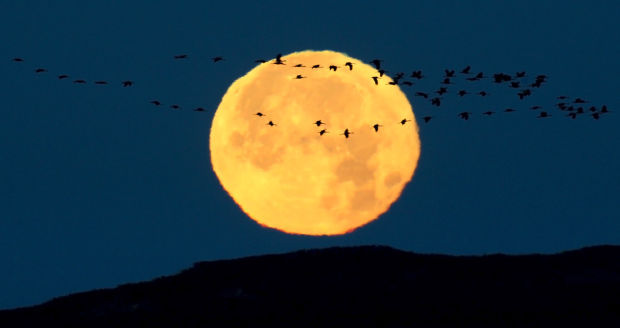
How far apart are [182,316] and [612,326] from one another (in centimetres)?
3848

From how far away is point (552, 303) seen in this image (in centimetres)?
9306

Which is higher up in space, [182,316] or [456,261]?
[456,261]

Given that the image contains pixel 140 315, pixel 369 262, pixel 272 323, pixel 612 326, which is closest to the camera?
pixel 612 326

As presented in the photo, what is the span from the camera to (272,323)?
8981 centimetres

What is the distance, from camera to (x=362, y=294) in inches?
3799

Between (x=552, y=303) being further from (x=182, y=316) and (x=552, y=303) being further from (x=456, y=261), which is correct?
(x=182, y=316)

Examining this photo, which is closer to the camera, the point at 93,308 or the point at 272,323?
the point at 272,323

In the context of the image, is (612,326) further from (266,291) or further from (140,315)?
(140,315)

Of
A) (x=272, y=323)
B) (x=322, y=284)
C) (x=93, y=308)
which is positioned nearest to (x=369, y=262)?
(x=322, y=284)

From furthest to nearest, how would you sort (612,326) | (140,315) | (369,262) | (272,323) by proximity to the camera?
(369,262)
(140,315)
(272,323)
(612,326)

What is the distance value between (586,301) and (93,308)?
159 feet

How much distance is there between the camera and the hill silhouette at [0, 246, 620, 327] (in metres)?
89.8

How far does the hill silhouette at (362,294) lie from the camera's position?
295 ft

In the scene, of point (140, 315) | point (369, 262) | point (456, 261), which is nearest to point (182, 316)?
point (140, 315)
